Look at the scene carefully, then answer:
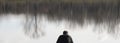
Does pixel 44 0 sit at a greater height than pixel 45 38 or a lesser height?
greater

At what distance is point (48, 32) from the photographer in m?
8.63

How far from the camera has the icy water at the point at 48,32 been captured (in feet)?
26.6

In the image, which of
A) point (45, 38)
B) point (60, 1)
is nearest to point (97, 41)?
point (45, 38)

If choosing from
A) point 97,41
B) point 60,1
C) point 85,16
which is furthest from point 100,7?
point 97,41

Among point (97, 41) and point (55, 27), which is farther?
point (55, 27)

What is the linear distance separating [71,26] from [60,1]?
0.72 m

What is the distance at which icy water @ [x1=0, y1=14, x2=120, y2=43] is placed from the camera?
26.6 feet

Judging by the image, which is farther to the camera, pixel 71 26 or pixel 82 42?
pixel 71 26

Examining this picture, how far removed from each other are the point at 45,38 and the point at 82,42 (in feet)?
3.14

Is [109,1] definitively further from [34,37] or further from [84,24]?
[34,37]

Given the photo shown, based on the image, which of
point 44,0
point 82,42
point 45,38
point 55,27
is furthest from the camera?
point 44,0

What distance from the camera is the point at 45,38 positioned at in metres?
8.36

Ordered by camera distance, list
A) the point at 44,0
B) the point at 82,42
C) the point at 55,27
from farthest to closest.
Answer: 1. the point at 44,0
2. the point at 55,27
3. the point at 82,42

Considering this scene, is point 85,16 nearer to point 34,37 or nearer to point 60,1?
point 60,1
